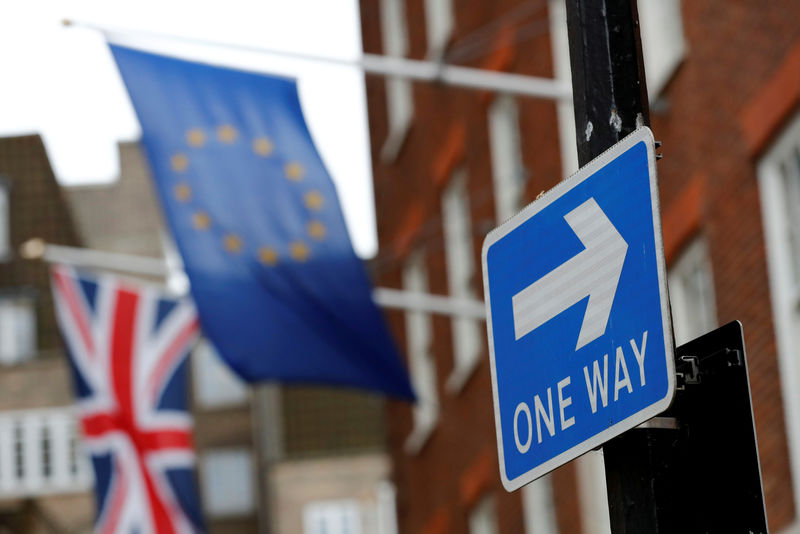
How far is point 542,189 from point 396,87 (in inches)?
341

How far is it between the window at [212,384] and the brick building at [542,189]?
35.6 m

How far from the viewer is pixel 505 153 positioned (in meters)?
21.7

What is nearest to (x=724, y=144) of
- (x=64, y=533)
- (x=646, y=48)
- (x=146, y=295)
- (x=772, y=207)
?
(x=772, y=207)

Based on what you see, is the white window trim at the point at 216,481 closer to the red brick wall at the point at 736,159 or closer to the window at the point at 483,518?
the window at the point at 483,518

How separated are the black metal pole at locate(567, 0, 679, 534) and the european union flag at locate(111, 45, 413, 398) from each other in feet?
35.5

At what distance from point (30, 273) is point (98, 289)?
42106 mm

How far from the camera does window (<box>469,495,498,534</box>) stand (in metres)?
22.9

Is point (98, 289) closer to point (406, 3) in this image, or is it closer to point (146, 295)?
point (146, 295)

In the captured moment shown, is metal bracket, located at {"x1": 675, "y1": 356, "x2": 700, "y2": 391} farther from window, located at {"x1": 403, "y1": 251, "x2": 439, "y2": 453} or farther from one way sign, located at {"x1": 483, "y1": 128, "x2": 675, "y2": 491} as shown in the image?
window, located at {"x1": 403, "y1": 251, "x2": 439, "y2": 453}

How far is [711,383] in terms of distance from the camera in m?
4.46

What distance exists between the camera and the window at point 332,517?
6050 centimetres

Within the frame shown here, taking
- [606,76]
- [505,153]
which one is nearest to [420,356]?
[505,153]

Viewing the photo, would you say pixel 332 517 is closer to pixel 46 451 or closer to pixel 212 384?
pixel 212 384

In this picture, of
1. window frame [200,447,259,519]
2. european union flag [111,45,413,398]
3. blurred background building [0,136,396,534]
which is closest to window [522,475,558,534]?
european union flag [111,45,413,398]
